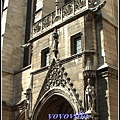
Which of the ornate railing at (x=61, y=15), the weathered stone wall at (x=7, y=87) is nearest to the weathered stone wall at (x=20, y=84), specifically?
the weathered stone wall at (x=7, y=87)

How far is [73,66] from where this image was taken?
41.0 feet

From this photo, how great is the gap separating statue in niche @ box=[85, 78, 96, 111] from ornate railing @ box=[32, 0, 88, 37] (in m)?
4.18

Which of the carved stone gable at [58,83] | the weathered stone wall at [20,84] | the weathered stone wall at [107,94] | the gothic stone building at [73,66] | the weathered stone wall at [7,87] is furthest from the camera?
the weathered stone wall at [7,87]

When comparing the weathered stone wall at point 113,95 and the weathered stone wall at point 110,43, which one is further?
the weathered stone wall at point 110,43

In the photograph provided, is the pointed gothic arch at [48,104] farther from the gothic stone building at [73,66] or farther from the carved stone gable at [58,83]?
the carved stone gable at [58,83]

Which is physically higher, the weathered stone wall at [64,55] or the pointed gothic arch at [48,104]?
the weathered stone wall at [64,55]

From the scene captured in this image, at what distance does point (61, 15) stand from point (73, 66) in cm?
317

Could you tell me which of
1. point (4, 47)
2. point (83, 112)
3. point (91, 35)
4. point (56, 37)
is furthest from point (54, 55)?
point (4, 47)

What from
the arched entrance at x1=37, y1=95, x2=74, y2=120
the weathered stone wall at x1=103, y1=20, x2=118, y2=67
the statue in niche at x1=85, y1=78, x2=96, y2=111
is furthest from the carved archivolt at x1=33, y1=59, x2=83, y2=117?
the weathered stone wall at x1=103, y1=20, x2=118, y2=67

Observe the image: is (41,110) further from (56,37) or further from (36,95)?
(56,37)

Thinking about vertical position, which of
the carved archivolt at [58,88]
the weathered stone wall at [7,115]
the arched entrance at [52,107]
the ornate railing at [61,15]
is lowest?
the weathered stone wall at [7,115]

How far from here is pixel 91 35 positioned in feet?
41.4

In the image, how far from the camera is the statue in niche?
11.0m

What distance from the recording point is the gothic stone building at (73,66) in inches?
447
